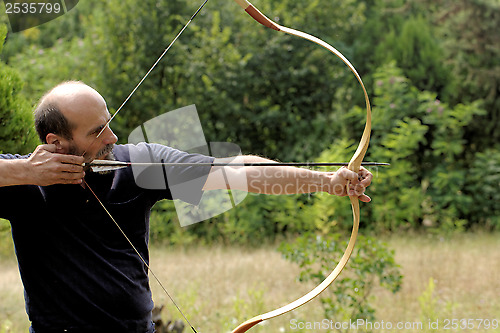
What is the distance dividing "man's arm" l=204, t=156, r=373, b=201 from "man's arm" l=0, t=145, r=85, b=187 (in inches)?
14.2

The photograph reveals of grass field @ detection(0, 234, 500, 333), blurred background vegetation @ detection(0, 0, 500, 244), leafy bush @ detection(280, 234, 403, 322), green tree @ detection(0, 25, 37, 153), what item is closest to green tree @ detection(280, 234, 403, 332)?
leafy bush @ detection(280, 234, 403, 322)

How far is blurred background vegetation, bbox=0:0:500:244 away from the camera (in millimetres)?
4617

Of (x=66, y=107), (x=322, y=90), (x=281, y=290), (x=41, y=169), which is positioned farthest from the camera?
(x=322, y=90)

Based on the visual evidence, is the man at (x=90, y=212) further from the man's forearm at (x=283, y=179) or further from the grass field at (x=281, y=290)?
the grass field at (x=281, y=290)

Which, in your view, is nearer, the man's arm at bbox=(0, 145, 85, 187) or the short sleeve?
the man's arm at bbox=(0, 145, 85, 187)

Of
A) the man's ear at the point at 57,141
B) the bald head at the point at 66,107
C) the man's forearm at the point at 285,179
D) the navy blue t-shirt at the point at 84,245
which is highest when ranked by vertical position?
the bald head at the point at 66,107

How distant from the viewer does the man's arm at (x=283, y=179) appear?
1.46 m

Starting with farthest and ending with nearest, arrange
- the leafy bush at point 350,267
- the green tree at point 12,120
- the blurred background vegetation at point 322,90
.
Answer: the blurred background vegetation at point 322,90
the leafy bush at point 350,267
the green tree at point 12,120

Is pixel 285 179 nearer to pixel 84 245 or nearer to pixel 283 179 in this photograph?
pixel 283 179

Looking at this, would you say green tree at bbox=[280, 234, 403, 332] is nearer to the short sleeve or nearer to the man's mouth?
the short sleeve

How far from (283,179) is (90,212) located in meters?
0.51

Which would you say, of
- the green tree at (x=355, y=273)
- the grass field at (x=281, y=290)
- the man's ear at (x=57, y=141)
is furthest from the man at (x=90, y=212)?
the green tree at (x=355, y=273)

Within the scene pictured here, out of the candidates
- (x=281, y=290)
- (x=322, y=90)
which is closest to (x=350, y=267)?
(x=281, y=290)

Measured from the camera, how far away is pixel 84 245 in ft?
4.80
